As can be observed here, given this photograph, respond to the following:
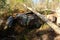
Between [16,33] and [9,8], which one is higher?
[9,8]

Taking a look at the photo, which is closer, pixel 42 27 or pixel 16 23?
pixel 42 27

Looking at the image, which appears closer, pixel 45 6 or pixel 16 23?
pixel 16 23

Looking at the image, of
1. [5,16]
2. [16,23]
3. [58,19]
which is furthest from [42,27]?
[5,16]

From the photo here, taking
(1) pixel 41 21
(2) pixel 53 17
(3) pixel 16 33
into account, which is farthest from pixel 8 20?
(2) pixel 53 17

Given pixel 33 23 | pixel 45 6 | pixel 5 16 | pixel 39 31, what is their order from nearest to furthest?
pixel 39 31 < pixel 33 23 < pixel 5 16 < pixel 45 6

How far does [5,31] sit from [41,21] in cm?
172

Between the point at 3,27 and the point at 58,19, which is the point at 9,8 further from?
the point at 58,19

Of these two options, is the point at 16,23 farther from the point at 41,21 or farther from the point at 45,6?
the point at 45,6

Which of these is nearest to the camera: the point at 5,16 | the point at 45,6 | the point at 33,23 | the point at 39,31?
the point at 39,31

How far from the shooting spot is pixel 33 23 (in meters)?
8.13

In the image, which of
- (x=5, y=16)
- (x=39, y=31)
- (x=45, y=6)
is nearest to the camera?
(x=39, y=31)

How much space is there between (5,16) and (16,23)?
0.96 m

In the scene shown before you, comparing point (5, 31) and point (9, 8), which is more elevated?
point (9, 8)

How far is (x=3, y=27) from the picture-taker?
8.32 m
